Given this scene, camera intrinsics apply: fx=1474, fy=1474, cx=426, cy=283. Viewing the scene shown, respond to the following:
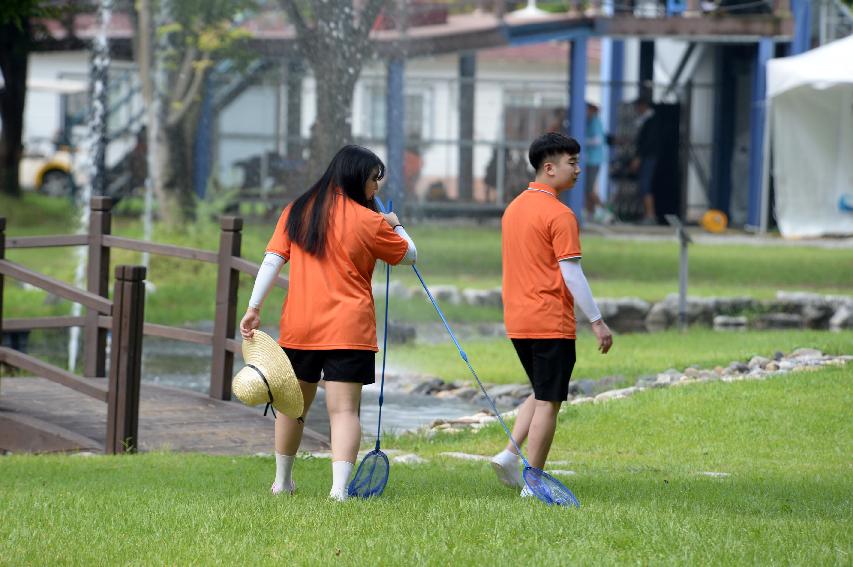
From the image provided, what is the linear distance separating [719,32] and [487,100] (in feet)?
13.8

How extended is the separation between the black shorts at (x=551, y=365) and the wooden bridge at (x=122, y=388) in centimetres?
250

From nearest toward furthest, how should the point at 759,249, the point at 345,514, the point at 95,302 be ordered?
the point at 345,514 < the point at 95,302 < the point at 759,249

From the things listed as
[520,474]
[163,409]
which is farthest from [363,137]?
[520,474]

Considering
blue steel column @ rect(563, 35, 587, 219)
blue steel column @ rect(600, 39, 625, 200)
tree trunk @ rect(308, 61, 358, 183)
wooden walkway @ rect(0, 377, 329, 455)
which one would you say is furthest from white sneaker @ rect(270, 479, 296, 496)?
blue steel column @ rect(600, 39, 625, 200)

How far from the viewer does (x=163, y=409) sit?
923 cm

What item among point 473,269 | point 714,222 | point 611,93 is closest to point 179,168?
point 473,269

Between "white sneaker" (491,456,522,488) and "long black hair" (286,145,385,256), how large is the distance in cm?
128

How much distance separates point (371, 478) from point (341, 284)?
818mm

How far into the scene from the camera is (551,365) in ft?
20.4

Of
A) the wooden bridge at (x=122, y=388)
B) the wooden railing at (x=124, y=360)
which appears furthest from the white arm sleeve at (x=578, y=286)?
the wooden railing at (x=124, y=360)

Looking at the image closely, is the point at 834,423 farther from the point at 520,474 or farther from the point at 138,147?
the point at 138,147

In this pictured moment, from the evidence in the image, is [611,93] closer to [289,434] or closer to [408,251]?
[408,251]

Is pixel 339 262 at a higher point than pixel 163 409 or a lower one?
higher

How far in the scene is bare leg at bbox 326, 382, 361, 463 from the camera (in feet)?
19.4
